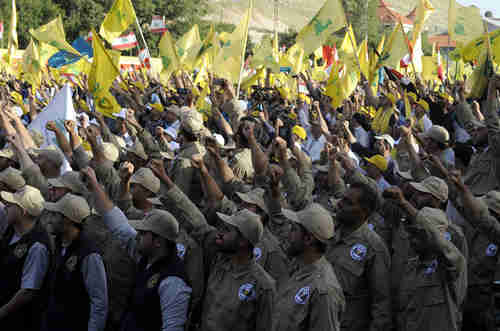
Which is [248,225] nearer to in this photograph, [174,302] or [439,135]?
[174,302]

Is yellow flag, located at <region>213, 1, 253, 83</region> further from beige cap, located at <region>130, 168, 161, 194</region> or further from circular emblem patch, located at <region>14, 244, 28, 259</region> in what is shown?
circular emblem patch, located at <region>14, 244, 28, 259</region>

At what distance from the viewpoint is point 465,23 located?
9219 mm

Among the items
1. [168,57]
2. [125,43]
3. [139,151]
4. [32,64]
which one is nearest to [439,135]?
[139,151]

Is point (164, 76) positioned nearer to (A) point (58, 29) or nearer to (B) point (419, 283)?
(A) point (58, 29)

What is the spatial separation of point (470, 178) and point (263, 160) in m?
2.03

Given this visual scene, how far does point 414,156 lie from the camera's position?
5715mm

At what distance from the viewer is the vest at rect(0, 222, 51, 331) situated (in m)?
4.26

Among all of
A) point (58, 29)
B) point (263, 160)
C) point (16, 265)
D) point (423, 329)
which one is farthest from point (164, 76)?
point (423, 329)

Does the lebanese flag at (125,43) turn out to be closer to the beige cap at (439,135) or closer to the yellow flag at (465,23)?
the yellow flag at (465,23)

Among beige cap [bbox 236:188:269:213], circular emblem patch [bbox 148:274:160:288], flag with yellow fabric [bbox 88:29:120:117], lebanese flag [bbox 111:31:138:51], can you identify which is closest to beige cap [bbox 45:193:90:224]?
circular emblem patch [bbox 148:274:160:288]

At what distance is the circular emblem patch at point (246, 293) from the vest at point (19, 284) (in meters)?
1.53

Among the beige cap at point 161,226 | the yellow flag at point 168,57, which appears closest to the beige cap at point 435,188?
the beige cap at point 161,226

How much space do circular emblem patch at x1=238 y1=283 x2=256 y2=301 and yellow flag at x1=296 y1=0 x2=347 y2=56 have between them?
22.2 ft

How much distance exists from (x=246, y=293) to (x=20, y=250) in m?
1.74
